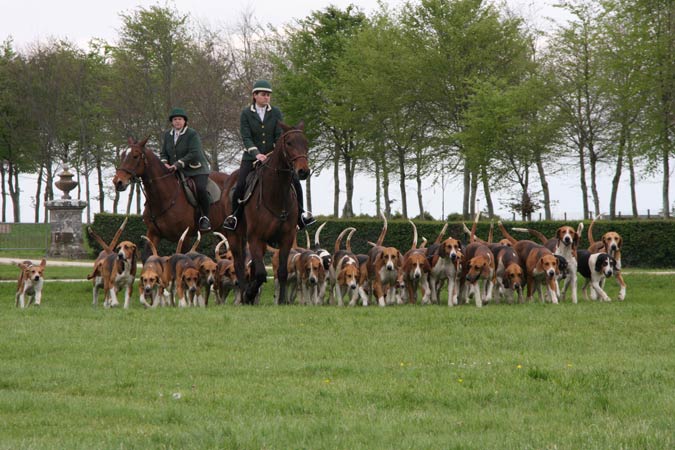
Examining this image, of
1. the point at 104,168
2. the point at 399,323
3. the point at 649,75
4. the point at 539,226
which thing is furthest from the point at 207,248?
the point at 104,168

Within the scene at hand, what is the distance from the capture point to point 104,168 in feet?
200

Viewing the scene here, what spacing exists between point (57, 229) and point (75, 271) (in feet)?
31.0

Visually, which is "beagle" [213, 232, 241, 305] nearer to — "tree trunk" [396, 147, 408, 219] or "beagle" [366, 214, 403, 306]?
"beagle" [366, 214, 403, 306]

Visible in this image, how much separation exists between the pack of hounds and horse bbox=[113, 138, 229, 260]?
30cm

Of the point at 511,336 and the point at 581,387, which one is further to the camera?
the point at 511,336

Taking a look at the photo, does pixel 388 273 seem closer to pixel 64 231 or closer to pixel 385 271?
pixel 385 271

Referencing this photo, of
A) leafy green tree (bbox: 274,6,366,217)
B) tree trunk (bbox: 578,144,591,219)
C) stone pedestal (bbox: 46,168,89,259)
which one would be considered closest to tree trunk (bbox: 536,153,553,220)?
tree trunk (bbox: 578,144,591,219)

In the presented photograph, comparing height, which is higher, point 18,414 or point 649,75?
point 649,75

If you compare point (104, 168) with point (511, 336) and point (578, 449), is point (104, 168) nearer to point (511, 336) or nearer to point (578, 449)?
point (511, 336)

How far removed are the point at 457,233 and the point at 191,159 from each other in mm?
13706

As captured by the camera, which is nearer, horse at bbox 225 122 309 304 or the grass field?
the grass field

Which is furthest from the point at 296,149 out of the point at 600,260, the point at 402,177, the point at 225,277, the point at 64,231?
the point at 402,177

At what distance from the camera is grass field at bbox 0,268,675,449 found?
6.70 m

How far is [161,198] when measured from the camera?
17328mm
